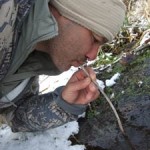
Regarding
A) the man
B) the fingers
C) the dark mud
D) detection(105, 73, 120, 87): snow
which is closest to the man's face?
the man

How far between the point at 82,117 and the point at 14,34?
0.93m

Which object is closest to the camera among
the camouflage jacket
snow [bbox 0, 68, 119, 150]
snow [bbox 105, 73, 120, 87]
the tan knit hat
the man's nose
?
the camouflage jacket

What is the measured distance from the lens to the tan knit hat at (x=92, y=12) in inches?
81.4

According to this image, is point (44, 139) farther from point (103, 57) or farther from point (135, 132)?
point (103, 57)

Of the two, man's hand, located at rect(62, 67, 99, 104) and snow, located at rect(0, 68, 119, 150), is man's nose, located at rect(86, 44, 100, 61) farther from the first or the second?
snow, located at rect(0, 68, 119, 150)

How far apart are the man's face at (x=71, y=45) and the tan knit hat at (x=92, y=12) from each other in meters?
0.04

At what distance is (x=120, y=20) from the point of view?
216cm

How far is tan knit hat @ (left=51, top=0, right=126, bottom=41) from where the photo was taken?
81.4 inches

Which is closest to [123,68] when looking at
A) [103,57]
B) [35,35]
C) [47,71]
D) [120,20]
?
[103,57]

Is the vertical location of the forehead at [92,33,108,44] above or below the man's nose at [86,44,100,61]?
above

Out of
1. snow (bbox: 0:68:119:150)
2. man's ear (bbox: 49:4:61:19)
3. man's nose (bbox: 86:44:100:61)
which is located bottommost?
snow (bbox: 0:68:119:150)

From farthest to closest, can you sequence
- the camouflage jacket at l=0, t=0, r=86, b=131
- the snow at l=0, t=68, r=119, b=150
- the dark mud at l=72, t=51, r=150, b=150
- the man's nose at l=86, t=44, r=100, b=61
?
1. the snow at l=0, t=68, r=119, b=150
2. the dark mud at l=72, t=51, r=150, b=150
3. the man's nose at l=86, t=44, r=100, b=61
4. the camouflage jacket at l=0, t=0, r=86, b=131

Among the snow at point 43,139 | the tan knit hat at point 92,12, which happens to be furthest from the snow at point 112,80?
the tan knit hat at point 92,12

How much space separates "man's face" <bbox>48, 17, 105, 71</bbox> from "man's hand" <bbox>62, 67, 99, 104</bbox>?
0.08 m
